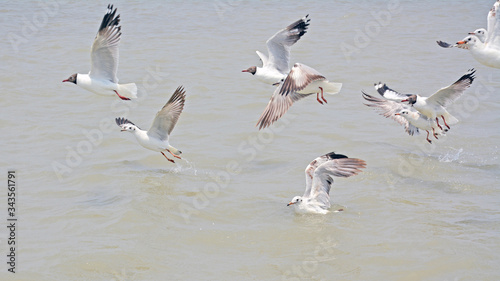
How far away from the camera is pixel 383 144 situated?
10.3 meters

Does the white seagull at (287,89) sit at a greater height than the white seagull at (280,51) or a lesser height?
lesser

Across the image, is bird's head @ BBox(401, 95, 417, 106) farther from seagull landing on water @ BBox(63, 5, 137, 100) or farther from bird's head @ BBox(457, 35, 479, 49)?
seagull landing on water @ BBox(63, 5, 137, 100)

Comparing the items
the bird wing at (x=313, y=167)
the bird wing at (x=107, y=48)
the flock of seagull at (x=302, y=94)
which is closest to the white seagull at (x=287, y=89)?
the flock of seagull at (x=302, y=94)

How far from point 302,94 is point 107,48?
255 centimetres

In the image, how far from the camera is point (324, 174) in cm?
786

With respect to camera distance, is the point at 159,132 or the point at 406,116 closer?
the point at 159,132

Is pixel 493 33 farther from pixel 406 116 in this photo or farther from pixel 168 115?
pixel 168 115

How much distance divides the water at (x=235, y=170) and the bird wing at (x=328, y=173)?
0.97ft

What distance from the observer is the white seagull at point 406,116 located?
9820 millimetres

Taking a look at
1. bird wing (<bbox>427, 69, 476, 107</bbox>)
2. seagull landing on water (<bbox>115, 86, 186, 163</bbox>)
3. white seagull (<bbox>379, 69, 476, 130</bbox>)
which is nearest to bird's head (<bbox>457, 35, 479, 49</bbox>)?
bird wing (<bbox>427, 69, 476, 107</bbox>)

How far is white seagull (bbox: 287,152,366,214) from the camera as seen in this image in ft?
25.4

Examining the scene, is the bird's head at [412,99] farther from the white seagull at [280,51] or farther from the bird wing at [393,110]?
the white seagull at [280,51]

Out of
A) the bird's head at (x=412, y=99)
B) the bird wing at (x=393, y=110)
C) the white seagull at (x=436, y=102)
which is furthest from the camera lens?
the bird wing at (x=393, y=110)

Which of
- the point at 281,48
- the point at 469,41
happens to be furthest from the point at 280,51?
the point at 469,41
